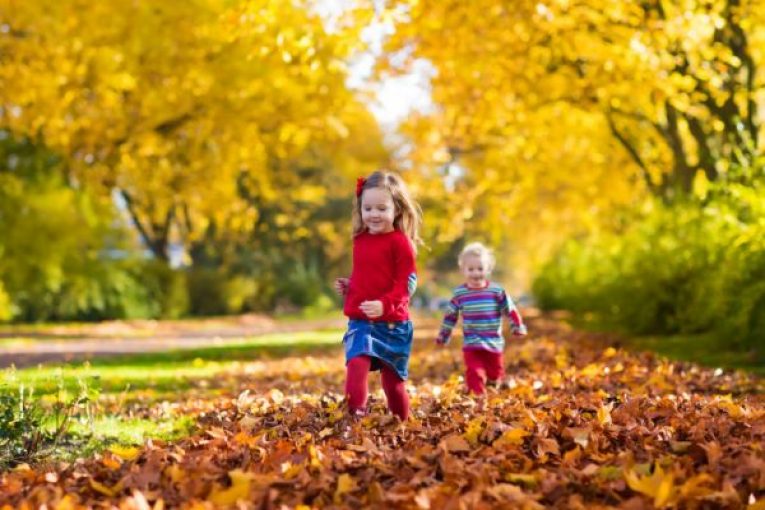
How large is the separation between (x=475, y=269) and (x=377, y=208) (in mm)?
2335

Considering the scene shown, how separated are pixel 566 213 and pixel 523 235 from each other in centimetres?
782

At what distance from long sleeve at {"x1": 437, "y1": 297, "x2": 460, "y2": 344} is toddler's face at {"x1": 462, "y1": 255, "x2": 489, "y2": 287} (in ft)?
0.70

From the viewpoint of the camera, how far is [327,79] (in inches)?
803

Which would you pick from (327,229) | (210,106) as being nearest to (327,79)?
(210,106)

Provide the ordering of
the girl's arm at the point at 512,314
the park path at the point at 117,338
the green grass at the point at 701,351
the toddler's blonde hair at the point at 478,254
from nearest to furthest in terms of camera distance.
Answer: the girl's arm at the point at 512,314 < the toddler's blonde hair at the point at 478,254 < the green grass at the point at 701,351 < the park path at the point at 117,338

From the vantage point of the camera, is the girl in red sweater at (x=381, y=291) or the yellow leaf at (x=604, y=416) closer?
the yellow leaf at (x=604, y=416)

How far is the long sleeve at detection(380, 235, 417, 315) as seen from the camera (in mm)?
6125

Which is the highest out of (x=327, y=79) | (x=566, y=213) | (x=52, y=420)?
(x=327, y=79)

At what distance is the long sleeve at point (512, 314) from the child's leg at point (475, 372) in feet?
1.26

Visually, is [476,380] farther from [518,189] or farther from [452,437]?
[518,189]

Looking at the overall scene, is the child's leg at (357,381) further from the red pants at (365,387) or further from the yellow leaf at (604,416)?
the yellow leaf at (604,416)

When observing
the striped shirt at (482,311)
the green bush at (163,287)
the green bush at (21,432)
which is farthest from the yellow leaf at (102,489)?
the green bush at (163,287)

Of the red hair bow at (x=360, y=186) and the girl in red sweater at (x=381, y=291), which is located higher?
the red hair bow at (x=360, y=186)

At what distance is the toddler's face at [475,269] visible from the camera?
329 inches
